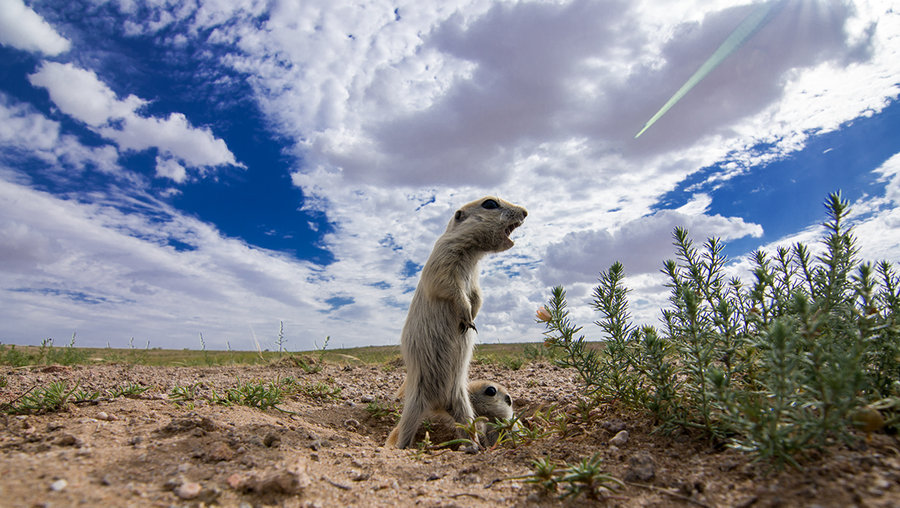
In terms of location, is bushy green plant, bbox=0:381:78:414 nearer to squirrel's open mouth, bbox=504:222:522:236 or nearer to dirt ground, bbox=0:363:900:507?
dirt ground, bbox=0:363:900:507

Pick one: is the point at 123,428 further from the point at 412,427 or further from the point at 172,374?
the point at 172,374

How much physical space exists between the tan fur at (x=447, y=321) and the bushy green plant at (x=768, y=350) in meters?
1.53

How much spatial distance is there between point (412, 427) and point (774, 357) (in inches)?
125

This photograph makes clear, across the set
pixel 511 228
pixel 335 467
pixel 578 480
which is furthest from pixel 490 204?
pixel 578 480

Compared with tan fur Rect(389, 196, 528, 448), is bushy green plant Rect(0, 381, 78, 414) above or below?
below

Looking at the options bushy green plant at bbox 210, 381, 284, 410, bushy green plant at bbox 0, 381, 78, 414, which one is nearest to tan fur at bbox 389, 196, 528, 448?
bushy green plant at bbox 210, 381, 284, 410

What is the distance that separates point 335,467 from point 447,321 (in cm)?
216

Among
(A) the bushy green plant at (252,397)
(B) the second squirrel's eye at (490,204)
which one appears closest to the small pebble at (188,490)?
(A) the bushy green plant at (252,397)

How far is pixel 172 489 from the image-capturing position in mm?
2260

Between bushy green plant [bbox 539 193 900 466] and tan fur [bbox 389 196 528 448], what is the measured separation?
1.53 meters

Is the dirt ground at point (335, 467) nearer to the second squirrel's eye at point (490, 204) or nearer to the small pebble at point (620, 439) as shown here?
the small pebble at point (620, 439)

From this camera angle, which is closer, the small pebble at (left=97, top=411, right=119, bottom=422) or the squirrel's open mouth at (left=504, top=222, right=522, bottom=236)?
the small pebble at (left=97, top=411, right=119, bottom=422)

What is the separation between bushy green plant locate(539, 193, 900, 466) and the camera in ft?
6.39

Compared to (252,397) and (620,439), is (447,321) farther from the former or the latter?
(620,439)
